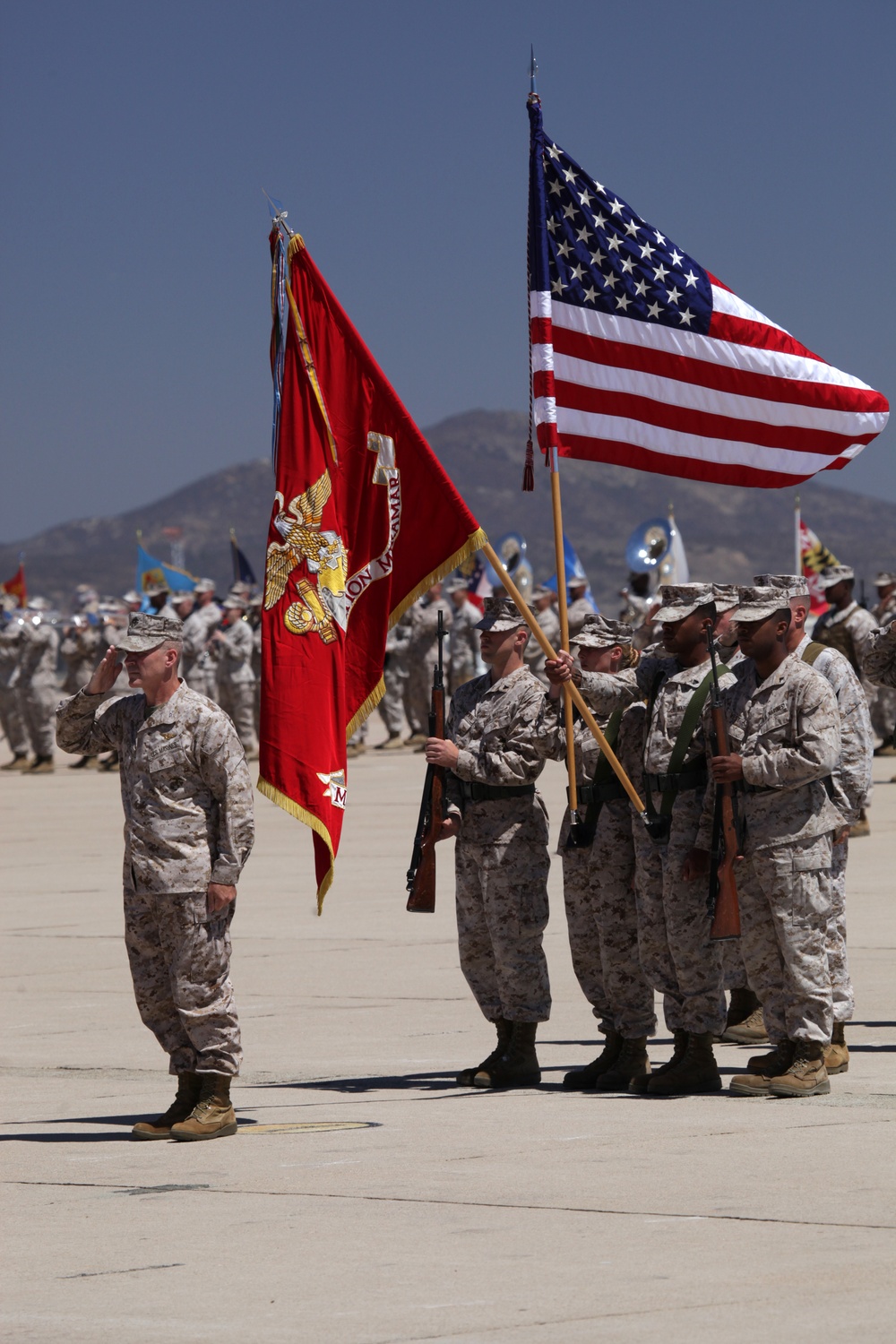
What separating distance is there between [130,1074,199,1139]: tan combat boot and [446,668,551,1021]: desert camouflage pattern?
142cm

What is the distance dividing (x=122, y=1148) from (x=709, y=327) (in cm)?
462

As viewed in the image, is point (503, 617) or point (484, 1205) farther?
point (503, 617)

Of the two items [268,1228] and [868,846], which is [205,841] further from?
[868,846]

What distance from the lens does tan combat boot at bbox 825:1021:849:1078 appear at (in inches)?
340

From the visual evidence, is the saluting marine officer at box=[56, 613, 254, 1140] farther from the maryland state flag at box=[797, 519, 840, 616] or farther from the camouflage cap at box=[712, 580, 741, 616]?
the maryland state flag at box=[797, 519, 840, 616]

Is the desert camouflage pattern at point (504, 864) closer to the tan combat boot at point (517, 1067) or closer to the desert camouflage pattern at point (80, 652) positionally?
the tan combat boot at point (517, 1067)

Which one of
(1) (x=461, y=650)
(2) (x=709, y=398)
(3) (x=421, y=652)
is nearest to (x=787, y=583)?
(2) (x=709, y=398)

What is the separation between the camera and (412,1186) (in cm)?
673

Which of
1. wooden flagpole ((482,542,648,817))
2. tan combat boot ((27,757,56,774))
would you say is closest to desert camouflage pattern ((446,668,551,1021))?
wooden flagpole ((482,542,648,817))

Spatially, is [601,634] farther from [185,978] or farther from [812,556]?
[812,556]

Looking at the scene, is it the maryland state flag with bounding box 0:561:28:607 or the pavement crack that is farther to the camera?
the maryland state flag with bounding box 0:561:28:607

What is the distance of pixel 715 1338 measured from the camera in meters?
4.91

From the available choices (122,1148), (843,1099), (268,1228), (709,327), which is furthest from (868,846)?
(268,1228)

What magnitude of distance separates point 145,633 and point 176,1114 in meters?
1.75
